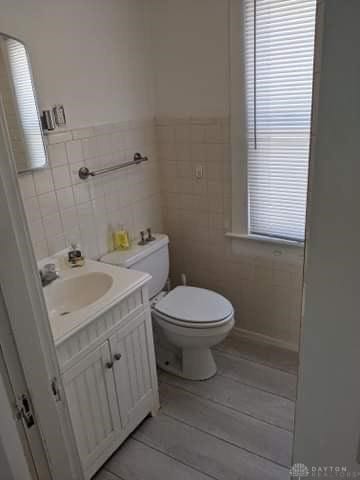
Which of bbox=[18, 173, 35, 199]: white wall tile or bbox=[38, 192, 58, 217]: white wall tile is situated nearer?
bbox=[18, 173, 35, 199]: white wall tile

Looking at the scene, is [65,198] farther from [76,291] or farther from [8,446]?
[8,446]

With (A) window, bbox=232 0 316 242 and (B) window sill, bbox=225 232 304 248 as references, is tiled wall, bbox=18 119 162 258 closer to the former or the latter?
(B) window sill, bbox=225 232 304 248

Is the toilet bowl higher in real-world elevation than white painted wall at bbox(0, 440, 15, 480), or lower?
lower

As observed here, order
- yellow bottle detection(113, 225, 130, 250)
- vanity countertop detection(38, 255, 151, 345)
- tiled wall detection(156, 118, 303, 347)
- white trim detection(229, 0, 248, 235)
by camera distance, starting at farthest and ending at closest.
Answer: tiled wall detection(156, 118, 303, 347), yellow bottle detection(113, 225, 130, 250), white trim detection(229, 0, 248, 235), vanity countertop detection(38, 255, 151, 345)

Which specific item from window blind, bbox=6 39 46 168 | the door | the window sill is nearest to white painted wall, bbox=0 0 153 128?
window blind, bbox=6 39 46 168

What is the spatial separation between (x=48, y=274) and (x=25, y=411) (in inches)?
40.0

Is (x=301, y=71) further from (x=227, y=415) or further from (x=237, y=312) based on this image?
(x=227, y=415)

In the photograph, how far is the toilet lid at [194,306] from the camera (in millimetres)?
2055

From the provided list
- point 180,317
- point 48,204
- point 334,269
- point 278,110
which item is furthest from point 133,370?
point 278,110

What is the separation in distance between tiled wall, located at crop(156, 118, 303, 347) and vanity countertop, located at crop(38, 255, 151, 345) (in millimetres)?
826

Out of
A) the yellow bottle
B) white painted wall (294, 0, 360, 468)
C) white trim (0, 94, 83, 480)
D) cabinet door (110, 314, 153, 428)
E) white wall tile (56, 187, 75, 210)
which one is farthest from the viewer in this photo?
the yellow bottle

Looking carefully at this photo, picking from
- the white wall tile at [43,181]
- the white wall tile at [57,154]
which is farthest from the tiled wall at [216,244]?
the white wall tile at [43,181]

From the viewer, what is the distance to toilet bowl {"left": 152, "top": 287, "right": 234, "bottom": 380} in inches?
80.2

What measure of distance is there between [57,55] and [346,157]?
1660 millimetres
